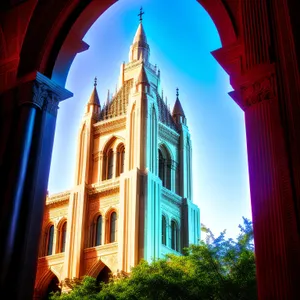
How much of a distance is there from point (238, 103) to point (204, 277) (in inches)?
516

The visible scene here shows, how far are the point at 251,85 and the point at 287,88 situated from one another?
0.50 m

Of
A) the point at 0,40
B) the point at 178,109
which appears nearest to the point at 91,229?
the point at 178,109

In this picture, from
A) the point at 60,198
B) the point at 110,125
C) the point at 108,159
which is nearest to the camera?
the point at 60,198

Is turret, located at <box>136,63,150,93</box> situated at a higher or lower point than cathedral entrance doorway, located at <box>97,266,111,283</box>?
higher

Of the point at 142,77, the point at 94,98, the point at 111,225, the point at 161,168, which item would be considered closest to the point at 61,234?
the point at 111,225

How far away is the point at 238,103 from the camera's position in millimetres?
5125

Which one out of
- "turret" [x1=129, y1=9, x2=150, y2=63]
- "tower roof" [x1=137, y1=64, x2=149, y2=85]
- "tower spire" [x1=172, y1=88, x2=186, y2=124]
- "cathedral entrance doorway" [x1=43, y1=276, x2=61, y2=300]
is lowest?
"cathedral entrance doorway" [x1=43, y1=276, x2=61, y2=300]

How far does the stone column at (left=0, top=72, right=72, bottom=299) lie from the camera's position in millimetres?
5039

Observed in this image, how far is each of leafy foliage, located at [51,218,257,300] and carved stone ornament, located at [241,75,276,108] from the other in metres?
12.2

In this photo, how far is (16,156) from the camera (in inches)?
219

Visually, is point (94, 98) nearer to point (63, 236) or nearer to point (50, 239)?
point (63, 236)

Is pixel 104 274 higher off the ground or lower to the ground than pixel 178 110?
lower

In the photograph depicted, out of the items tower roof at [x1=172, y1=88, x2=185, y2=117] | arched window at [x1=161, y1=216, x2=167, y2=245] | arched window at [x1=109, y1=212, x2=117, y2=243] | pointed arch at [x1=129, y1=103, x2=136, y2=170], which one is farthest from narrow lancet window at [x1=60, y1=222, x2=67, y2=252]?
tower roof at [x1=172, y1=88, x2=185, y2=117]

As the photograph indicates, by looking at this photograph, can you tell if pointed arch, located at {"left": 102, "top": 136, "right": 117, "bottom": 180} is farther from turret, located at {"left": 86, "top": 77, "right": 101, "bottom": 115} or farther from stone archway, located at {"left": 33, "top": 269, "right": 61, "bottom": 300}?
stone archway, located at {"left": 33, "top": 269, "right": 61, "bottom": 300}
